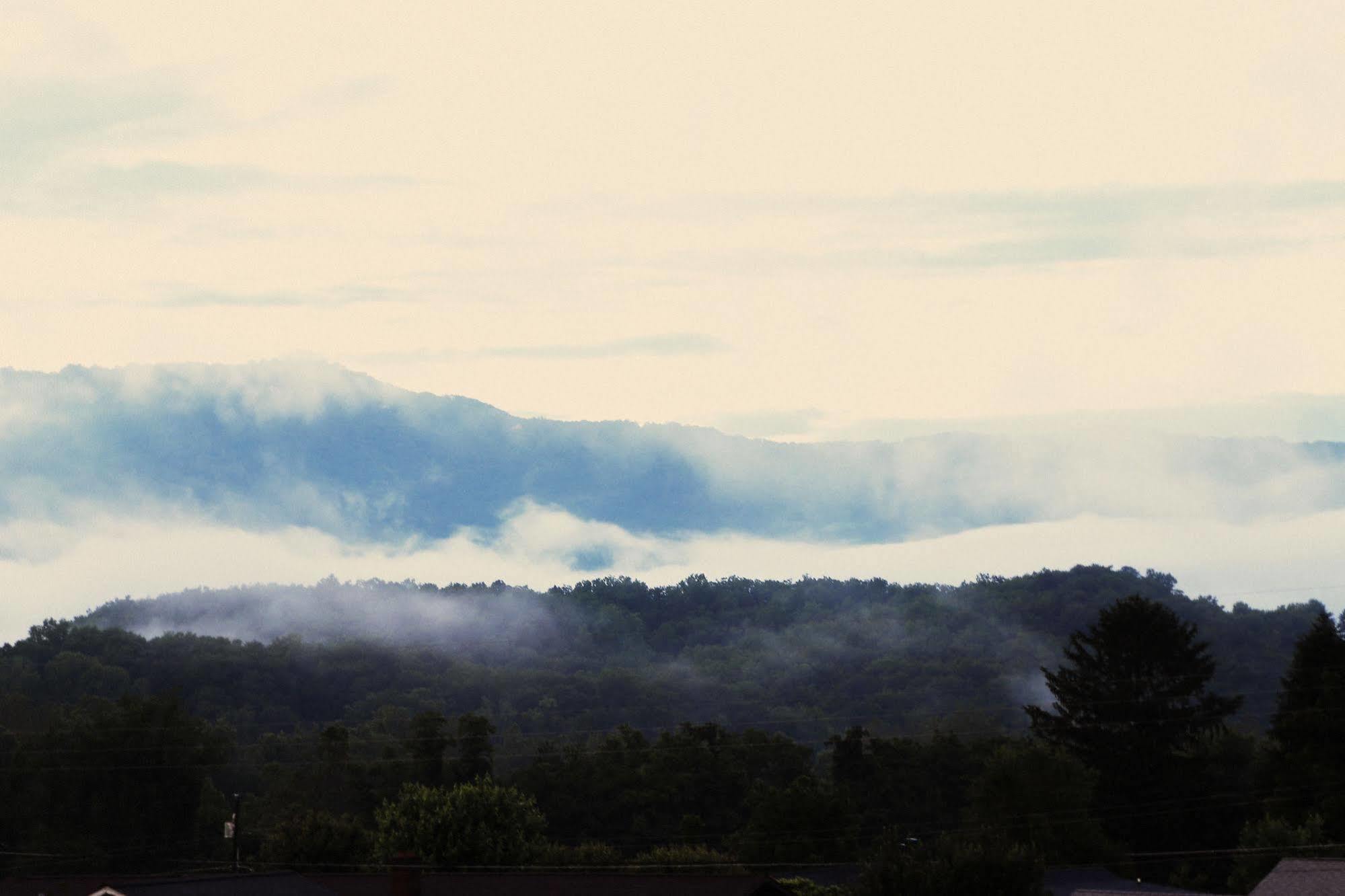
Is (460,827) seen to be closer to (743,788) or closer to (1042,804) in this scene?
(1042,804)

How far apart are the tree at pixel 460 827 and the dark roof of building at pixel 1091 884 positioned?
95.8 ft

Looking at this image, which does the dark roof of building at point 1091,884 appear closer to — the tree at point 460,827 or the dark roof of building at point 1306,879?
the dark roof of building at point 1306,879

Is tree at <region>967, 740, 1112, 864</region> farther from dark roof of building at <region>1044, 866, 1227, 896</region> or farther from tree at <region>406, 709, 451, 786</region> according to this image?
tree at <region>406, 709, 451, 786</region>

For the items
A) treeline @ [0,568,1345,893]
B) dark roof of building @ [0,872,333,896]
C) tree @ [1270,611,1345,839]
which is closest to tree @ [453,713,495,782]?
treeline @ [0,568,1345,893]

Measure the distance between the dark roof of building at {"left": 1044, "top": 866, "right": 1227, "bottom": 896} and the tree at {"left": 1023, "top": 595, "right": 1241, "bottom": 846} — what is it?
1170 inches

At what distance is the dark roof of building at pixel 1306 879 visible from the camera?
58.2 m

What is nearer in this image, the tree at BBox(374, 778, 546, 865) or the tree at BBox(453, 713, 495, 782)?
the tree at BBox(374, 778, 546, 865)

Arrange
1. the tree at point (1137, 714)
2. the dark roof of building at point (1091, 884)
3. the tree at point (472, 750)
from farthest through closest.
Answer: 1. the tree at point (472, 750)
2. the tree at point (1137, 714)
3. the dark roof of building at point (1091, 884)

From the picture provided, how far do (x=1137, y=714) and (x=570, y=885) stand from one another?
6867cm

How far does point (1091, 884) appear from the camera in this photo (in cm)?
7694

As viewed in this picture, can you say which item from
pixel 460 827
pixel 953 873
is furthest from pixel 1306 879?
pixel 460 827

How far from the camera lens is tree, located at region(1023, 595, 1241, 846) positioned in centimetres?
11250

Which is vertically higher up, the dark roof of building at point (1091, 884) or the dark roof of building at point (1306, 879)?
the dark roof of building at point (1306, 879)

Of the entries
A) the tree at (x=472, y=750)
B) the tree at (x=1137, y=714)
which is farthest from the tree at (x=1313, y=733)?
the tree at (x=472, y=750)
